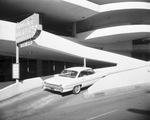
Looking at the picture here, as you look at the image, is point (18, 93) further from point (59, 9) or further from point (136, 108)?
point (59, 9)

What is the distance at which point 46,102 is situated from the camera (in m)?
8.95

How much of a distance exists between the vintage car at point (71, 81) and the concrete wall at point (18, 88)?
1.95m

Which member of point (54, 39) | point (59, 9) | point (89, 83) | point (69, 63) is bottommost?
point (89, 83)

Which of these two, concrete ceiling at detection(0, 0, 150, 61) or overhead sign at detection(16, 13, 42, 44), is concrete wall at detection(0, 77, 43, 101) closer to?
concrete ceiling at detection(0, 0, 150, 61)

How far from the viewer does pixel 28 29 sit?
10125 millimetres

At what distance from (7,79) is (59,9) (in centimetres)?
974

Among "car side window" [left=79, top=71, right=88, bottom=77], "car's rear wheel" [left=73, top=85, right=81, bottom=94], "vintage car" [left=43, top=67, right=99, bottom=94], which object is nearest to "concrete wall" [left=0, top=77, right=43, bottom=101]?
"vintage car" [left=43, top=67, right=99, bottom=94]

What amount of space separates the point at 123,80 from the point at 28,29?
852 centimetres

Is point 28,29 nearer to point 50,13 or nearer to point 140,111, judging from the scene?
point 140,111

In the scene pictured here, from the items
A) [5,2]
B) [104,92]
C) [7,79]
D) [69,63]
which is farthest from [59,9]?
[104,92]

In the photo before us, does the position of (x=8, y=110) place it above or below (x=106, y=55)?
below

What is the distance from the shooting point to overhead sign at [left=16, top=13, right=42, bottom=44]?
381 inches

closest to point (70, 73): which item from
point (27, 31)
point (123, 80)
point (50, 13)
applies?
point (27, 31)

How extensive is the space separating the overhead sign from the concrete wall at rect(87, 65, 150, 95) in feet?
17.5
